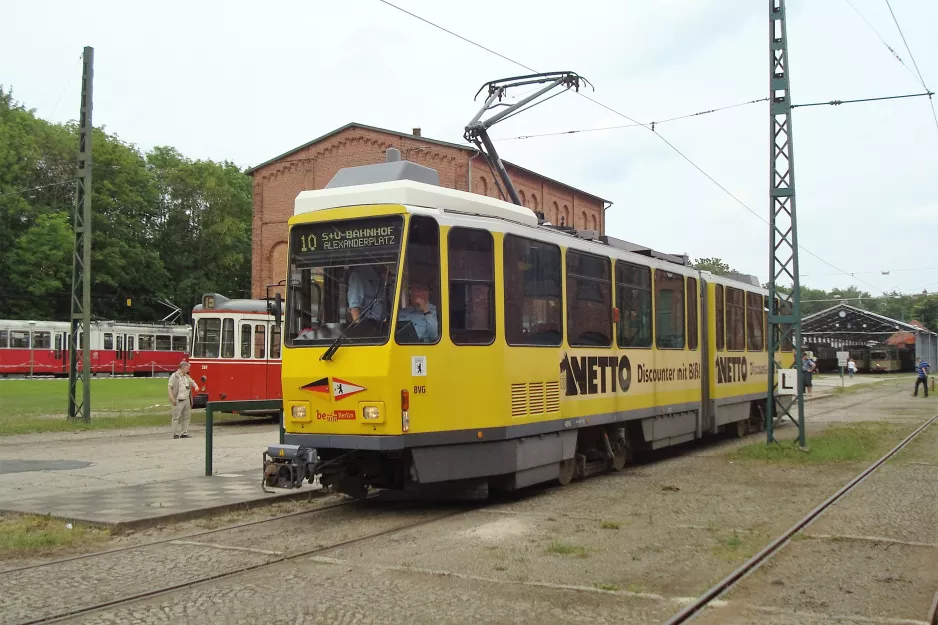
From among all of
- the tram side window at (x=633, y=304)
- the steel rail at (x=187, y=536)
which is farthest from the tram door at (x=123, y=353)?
the steel rail at (x=187, y=536)

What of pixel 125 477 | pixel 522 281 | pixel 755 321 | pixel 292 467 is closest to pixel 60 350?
pixel 125 477

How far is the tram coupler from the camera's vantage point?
8820 millimetres

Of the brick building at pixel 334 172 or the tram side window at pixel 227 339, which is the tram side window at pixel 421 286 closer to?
the tram side window at pixel 227 339

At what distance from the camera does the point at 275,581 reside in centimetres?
651

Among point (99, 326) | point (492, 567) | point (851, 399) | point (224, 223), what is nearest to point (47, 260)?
point (99, 326)

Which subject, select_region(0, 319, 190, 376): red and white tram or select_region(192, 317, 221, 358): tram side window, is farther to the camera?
select_region(0, 319, 190, 376): red and white tram

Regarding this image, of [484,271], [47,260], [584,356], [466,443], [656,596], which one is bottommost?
[656,596]

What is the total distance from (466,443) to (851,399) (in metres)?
29.7

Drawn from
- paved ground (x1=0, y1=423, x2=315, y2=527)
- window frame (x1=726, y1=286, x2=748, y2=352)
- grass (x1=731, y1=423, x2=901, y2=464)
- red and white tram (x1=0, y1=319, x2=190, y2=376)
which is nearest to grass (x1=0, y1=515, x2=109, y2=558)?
paved ground (x1=0, y1=423, x2=315, y2=527)

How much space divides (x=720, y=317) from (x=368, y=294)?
9.36 m

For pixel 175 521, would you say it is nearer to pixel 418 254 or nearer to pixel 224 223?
pixel 418 254

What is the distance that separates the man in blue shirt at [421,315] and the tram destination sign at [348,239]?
43 cm

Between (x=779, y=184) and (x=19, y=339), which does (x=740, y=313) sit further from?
(x=19, y=339)

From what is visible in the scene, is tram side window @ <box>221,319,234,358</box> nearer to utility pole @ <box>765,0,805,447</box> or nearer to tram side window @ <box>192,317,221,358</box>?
tram side window @ <box>192,317,221,358</box>
